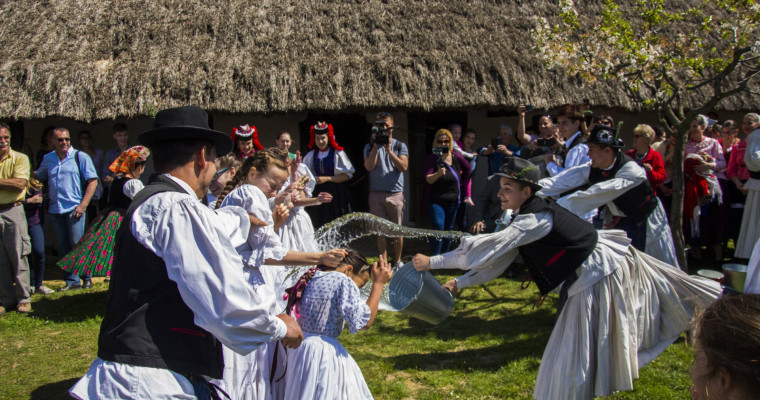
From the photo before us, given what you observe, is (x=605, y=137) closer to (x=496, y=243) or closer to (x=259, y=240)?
(x=496, y=243)

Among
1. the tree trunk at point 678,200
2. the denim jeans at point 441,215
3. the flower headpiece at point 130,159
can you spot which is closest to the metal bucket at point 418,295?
the tree trunk at point 678,200

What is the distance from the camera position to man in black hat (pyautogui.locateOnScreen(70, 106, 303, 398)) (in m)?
1.90

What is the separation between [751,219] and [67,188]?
7.94m

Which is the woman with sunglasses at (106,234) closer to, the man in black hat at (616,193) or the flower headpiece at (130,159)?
the flower headpiece at (130,159)

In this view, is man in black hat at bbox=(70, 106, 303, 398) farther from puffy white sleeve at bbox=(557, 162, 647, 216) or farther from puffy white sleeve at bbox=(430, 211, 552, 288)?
puffy white sleeve at bbox=(557, 162, 647, 216)

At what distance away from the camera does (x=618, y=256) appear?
3535 mm

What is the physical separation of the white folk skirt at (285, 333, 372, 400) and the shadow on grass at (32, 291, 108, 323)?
3.78 m

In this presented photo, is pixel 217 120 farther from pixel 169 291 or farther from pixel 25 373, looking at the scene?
pixel 169 291

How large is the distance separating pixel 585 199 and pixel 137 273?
3.31m

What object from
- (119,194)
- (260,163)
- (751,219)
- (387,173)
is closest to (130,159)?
(119,194)

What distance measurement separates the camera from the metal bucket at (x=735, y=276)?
131 inches

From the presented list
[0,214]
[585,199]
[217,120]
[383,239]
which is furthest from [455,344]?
[217,120]

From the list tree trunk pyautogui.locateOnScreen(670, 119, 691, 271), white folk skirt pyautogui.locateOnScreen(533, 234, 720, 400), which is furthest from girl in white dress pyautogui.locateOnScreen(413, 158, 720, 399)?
tree trunk pyautogui.locateOnScreen(670, 119, 691, 271)

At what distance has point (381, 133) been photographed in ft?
23.9
